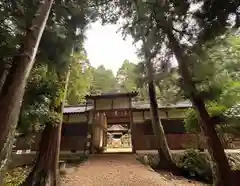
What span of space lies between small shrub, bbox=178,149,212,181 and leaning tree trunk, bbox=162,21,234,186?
4180 mm

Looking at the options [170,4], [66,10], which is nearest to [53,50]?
[66,10]

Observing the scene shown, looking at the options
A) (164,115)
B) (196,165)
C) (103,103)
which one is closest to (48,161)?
(196,165)

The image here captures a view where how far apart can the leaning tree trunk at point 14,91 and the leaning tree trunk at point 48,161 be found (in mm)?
3902

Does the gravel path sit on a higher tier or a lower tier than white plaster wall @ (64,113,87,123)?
lower

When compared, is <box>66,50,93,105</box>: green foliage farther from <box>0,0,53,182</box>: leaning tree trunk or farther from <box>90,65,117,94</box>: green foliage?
<box>90,65,117,94</box>: green foliage

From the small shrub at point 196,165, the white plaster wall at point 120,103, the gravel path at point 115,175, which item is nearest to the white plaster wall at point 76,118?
the white plaster wall at point 120,103

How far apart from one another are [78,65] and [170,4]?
6692mm

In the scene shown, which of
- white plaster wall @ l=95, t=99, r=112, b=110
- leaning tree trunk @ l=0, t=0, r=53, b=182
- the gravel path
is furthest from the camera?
white plaster wall @ l=95, t=99, r=112, b=110

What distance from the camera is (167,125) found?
45.3ft

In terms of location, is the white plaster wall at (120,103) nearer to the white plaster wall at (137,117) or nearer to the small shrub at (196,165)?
the white plaster wall at (137,117)

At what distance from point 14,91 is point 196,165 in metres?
9.42

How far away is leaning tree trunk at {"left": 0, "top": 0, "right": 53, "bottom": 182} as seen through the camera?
298 centimetres

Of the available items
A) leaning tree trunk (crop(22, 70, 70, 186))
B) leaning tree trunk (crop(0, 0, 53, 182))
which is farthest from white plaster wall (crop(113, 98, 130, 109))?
leaning tree trunk (crop(0, 0, 53, 182))

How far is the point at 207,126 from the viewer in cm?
571
